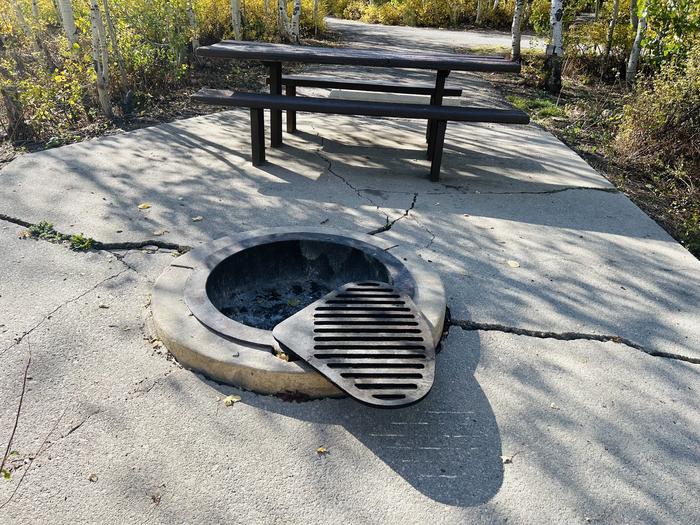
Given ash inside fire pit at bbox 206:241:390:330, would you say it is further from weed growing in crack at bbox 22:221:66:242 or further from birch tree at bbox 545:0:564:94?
birch tree at bbox 545:0:564:94

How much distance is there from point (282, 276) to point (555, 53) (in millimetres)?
7606

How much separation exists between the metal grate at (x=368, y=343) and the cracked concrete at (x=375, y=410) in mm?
A: 156

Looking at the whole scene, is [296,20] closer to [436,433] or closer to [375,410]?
[375,410]

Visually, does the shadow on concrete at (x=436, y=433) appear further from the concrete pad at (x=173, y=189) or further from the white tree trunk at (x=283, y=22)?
the white tree trunk at (x=283, y=22)

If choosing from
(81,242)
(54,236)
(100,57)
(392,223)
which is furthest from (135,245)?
(100,57)

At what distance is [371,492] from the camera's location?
187 cm

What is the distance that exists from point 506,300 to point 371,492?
156 cm

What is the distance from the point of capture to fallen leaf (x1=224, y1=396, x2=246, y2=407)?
2.21 metres

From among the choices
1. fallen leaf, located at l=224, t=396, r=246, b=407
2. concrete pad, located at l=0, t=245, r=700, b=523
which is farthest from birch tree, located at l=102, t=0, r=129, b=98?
fallen leaf, located at l=224, t=396, r=246, b=407

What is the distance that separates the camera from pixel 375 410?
87.0 inches

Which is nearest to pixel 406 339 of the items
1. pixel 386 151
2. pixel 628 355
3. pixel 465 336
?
pixel 465 336

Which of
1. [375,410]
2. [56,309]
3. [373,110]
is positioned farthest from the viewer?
[373,110]

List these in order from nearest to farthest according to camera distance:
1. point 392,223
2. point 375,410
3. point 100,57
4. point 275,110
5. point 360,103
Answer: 1. point 375,410
2. point 392,223
3. point 360,103
4. point 275,110
5. point 100,57

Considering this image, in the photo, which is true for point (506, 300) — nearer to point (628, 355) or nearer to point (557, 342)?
point (557, 342)
